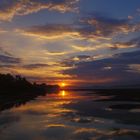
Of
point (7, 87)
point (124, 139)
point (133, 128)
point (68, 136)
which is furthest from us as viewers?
point (7, 87)

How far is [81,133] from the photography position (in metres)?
26.9

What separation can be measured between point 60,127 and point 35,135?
207 inches

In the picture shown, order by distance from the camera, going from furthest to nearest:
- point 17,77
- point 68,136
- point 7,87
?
point 17,77 → point 7,87 → point 68,136

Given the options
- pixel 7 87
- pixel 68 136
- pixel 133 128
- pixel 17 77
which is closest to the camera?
pixel 68 136

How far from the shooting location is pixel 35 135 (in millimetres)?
26156

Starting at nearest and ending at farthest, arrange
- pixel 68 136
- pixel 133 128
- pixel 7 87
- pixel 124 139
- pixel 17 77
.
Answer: pixel 124 139
pixel 68 136
pixel 133 128
pixel 7 87
pixel 17 77

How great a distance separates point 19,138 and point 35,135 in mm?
1802

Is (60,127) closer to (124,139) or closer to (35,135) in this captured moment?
(35,135)

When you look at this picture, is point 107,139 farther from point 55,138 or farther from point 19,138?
point 19,138

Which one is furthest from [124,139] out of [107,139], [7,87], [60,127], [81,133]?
[7,87]

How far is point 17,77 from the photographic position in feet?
552

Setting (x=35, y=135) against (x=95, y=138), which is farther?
(x=35, y=135)

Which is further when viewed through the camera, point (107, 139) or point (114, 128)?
point (114, 128)

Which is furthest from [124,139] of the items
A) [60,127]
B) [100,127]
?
[60,127]
